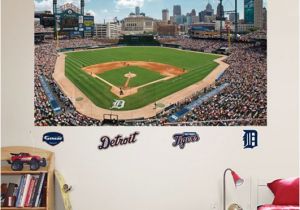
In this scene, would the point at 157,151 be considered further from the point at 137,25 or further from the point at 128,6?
the point at 128,6

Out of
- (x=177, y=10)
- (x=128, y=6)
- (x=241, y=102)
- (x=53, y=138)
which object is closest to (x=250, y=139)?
(x=241, y=102)

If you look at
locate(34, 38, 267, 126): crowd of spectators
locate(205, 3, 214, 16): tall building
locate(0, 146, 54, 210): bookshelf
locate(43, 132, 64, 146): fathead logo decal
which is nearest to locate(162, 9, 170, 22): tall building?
locate(205, 3, 214, 16): tall building

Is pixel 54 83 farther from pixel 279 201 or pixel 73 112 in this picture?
pixel 279 201

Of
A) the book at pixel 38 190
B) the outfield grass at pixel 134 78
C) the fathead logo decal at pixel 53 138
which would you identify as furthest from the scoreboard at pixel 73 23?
the book at pixel 38 190

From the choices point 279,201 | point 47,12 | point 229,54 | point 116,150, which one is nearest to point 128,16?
point 47,12

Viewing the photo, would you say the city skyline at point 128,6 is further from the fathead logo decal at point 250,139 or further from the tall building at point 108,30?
the fathead logo decal at point 250,139

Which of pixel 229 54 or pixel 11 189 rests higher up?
pixel 229 54
